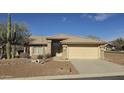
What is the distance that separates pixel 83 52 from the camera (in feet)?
125

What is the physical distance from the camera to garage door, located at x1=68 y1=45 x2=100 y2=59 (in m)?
37.8

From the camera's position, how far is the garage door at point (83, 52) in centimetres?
3784

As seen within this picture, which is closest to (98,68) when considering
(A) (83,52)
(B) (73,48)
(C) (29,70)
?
(C) (29,70)

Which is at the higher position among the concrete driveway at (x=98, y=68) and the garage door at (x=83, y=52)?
the garage door at (x=83, y=52)

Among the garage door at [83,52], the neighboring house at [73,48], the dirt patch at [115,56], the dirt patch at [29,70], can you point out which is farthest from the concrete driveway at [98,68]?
the neighboring house at [73,48]

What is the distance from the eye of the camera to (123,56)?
1388 inches

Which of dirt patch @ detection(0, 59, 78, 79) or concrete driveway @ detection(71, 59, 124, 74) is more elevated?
dirt patch @ detection(0, 59, 78, 79)

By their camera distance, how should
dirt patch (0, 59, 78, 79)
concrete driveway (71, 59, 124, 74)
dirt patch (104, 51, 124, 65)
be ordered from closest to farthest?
dirt patch (0, 59, 78, 79)
concrete driveway (71, 59, 124, 74)
dirt patch (104, 51, 124, 65)

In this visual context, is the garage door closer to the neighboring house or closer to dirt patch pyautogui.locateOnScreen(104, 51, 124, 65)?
the neighboring house

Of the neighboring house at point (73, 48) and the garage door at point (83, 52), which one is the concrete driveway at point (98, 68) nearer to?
the garage door at point (83, 52)

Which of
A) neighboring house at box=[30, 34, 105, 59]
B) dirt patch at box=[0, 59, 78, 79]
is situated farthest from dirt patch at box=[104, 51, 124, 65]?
dirt patch at box=[0, 59, 78, 79]
